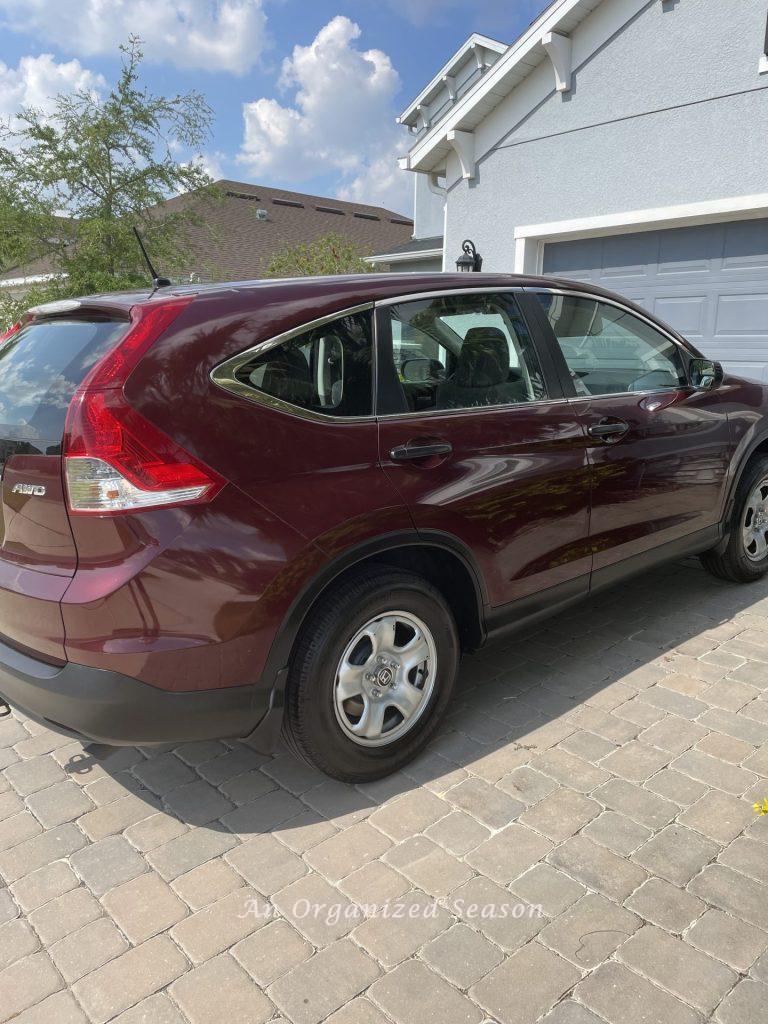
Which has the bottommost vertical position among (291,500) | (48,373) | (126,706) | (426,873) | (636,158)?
(426,873)

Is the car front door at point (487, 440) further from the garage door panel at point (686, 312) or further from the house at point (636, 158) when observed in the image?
the garage door panel at point (686, 312)

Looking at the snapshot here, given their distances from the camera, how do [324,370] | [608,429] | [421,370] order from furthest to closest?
[608,429], [421,370], [324,370]

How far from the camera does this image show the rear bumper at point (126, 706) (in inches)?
87.2

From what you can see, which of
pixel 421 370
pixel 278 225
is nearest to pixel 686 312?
pixel 421 370

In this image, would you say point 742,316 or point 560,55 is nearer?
point 742,316

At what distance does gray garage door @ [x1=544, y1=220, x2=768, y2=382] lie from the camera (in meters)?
7.30

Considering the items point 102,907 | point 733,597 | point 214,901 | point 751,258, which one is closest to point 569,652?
point 733,597

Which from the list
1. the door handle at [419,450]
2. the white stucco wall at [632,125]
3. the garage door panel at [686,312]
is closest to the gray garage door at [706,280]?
the garage door panel at [686,312]

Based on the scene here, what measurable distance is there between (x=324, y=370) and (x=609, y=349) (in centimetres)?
178

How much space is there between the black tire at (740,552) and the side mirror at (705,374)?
669 millimetres

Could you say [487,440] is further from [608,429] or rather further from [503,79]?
[503,79]

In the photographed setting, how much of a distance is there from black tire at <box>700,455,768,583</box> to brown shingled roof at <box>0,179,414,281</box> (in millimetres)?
14186

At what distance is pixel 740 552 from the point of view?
4547mm

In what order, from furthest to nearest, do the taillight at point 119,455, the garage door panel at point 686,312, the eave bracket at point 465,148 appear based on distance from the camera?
the eave bracket at point 465,148 < the garage door panel at point 686,312 < the taillight at point 119,455
